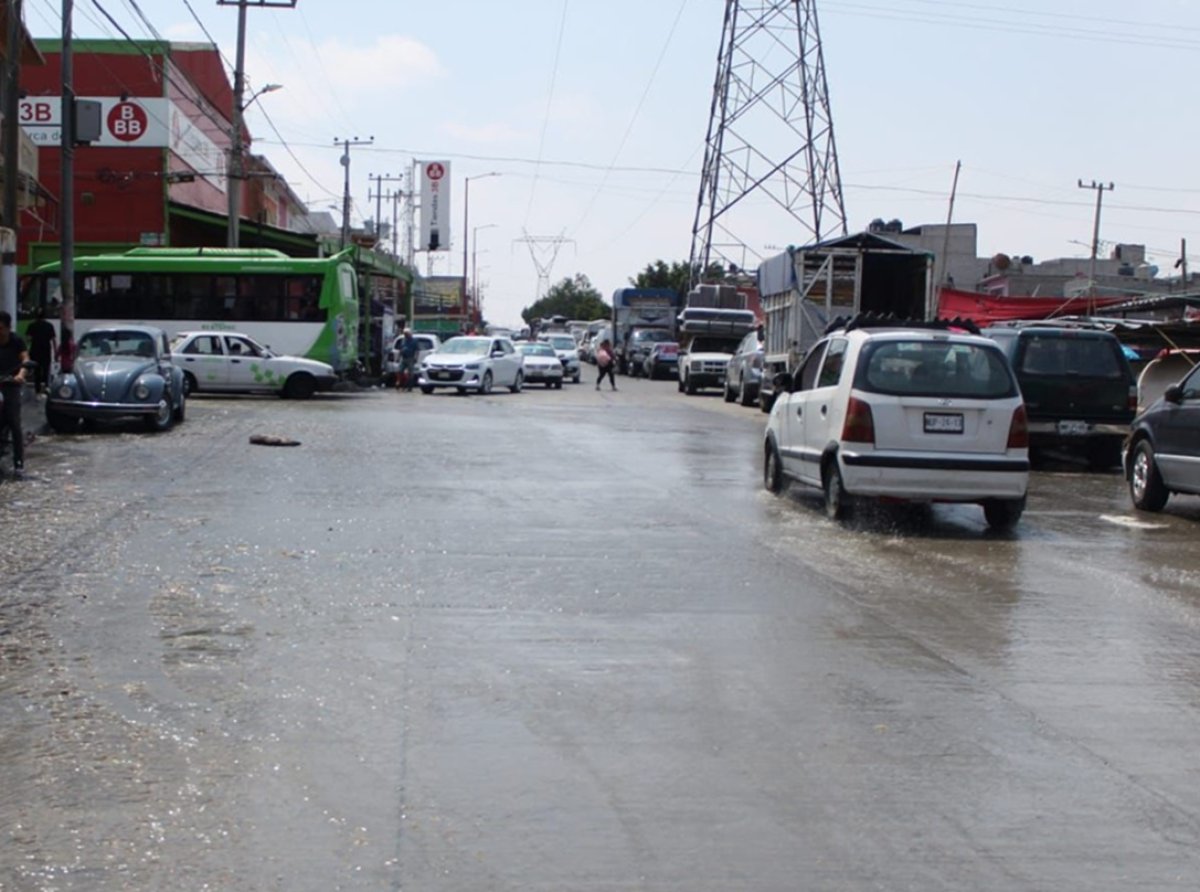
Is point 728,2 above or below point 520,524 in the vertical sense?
above

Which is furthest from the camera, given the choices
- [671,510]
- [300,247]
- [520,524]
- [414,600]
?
[300,247]

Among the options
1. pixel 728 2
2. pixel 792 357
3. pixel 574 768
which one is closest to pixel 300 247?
pixel 728 2

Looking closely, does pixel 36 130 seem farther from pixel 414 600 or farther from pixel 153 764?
pixel 153 764

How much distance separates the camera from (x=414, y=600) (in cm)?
942

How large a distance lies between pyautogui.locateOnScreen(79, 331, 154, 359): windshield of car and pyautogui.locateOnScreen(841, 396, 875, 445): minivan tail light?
14452mm

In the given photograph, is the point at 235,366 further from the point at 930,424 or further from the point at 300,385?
the point at 930,424

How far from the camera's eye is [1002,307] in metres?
38.7

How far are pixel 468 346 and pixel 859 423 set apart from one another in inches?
1062

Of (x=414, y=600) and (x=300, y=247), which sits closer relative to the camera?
(x=414, y=600)

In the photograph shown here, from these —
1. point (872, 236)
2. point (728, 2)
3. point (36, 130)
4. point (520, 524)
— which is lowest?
point (520, 524)

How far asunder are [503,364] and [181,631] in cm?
3178

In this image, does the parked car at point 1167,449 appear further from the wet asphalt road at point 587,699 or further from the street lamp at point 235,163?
the street lamp at point 235,163

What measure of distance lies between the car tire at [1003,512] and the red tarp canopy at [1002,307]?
23.4 m

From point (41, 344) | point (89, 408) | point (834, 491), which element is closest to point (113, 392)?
point (89, 408)
